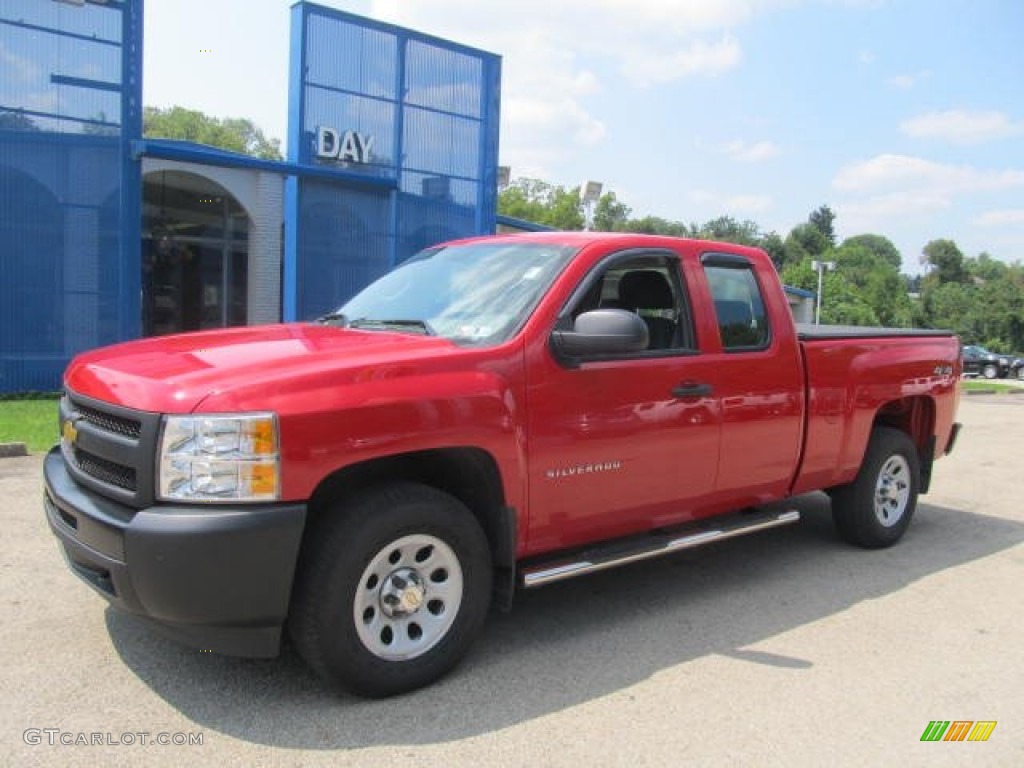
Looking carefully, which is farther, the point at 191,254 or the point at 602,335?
the point at 191,254

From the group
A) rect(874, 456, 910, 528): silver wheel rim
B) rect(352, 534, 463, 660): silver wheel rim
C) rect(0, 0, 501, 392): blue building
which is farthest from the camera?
rect(0, 0, 501, 392): blue building

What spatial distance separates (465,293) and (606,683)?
1931mm

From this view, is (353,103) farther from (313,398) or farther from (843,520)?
(313,398)

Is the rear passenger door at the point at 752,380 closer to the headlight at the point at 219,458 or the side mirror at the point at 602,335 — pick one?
the side mirror at the point at 602,335

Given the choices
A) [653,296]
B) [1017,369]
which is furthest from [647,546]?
[1017,369]

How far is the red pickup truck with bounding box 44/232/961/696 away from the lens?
10.0 ft

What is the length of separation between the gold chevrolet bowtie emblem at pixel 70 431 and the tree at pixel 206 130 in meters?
67.8

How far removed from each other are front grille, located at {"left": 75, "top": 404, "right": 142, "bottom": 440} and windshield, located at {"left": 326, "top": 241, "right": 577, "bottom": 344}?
1343mm

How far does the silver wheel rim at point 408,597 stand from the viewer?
339 centimetres

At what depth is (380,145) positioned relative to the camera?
15438 mm

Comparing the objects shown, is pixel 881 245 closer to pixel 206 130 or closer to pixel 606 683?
pixel 206 130

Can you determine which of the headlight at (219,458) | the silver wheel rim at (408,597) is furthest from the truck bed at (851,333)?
the headlight at (219,458)

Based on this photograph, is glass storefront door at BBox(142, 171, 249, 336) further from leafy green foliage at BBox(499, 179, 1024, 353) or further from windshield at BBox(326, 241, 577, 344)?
leafy green foliage at BBox(499, 179, 1024, 353)

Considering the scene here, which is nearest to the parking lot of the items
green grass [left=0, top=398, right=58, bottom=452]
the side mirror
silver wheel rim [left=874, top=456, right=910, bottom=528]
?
silver wheel rim [left=874, top=456, right=910, bottom=528]
